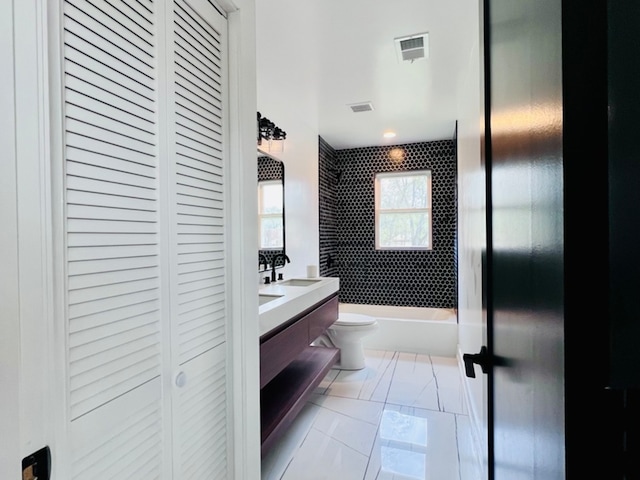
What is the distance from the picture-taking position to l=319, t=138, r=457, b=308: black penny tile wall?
4.52m

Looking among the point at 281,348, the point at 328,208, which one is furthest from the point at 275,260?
the point at 328,208

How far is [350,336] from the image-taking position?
3428mm

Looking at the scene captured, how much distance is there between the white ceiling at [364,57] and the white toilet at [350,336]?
2.03 meters

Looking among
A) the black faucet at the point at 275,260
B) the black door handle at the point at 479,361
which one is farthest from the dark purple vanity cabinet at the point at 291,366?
the black door handle at the point at 479,361

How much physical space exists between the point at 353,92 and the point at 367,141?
1644mm

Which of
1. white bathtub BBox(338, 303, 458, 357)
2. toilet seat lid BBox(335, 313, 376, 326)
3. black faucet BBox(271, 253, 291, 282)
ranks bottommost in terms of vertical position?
white bathtub BBox(338, 303, 458, 357)

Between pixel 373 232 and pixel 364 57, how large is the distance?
2790 mm

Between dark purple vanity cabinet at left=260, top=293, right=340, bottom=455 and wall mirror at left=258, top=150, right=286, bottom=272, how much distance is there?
0.69 meters

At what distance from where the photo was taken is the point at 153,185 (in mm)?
906

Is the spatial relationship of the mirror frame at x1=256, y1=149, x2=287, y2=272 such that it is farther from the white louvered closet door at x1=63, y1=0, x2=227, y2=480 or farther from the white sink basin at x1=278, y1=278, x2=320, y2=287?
the white louvered closet door at x1=63, y1=0, x2=227, y2=480

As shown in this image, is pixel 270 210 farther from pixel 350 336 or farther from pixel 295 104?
pixel 350 336

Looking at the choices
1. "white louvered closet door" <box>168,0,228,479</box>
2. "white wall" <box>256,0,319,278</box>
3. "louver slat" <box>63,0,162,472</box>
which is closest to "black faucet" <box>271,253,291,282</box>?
"white wall" <box>256,0,319,278</box>

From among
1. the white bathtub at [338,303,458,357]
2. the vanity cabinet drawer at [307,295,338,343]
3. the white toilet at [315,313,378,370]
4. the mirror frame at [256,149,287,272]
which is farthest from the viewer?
the white bathtub at [338,303,458,357]

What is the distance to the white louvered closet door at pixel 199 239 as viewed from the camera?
39.3 inches
